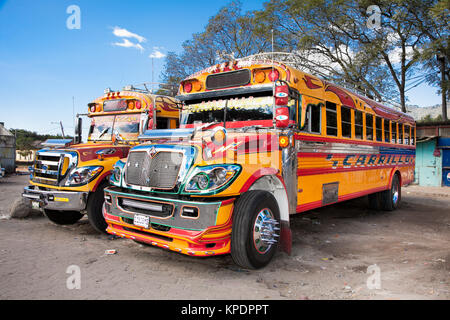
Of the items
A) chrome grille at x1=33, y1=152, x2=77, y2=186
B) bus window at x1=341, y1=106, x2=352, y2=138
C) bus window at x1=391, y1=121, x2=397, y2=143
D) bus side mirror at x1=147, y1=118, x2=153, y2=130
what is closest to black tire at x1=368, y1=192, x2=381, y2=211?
bus window at x1=391, y1=121, x2=397, y2=143

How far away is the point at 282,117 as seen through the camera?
4020 millimetres

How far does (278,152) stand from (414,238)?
3.65 metres

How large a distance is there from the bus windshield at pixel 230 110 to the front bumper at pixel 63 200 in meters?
2.11

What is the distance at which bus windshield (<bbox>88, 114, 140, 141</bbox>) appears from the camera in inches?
280

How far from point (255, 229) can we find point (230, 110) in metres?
2.05

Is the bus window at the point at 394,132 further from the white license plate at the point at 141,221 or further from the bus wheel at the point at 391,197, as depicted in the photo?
the white license plate at the point at 141,221

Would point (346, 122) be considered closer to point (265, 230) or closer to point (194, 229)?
point (265, 230)

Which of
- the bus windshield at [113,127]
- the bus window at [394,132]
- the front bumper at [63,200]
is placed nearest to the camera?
the front bumper at [63,200]

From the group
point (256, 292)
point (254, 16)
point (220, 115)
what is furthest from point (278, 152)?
point (254, 16)

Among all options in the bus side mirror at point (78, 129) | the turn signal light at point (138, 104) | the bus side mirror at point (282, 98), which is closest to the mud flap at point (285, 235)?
the bus side mirror at point (282, 98)

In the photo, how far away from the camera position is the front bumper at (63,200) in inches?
211

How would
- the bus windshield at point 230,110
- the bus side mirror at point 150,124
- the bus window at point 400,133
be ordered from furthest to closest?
the bus window at point 400,133, the bus side mirror at point 150,124, the bus windshield at point 230,110

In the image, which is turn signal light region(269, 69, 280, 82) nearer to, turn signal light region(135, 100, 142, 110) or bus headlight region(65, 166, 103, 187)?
bus headlight region(65, 166, 103, 187)

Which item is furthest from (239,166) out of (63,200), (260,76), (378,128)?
(378,128)
